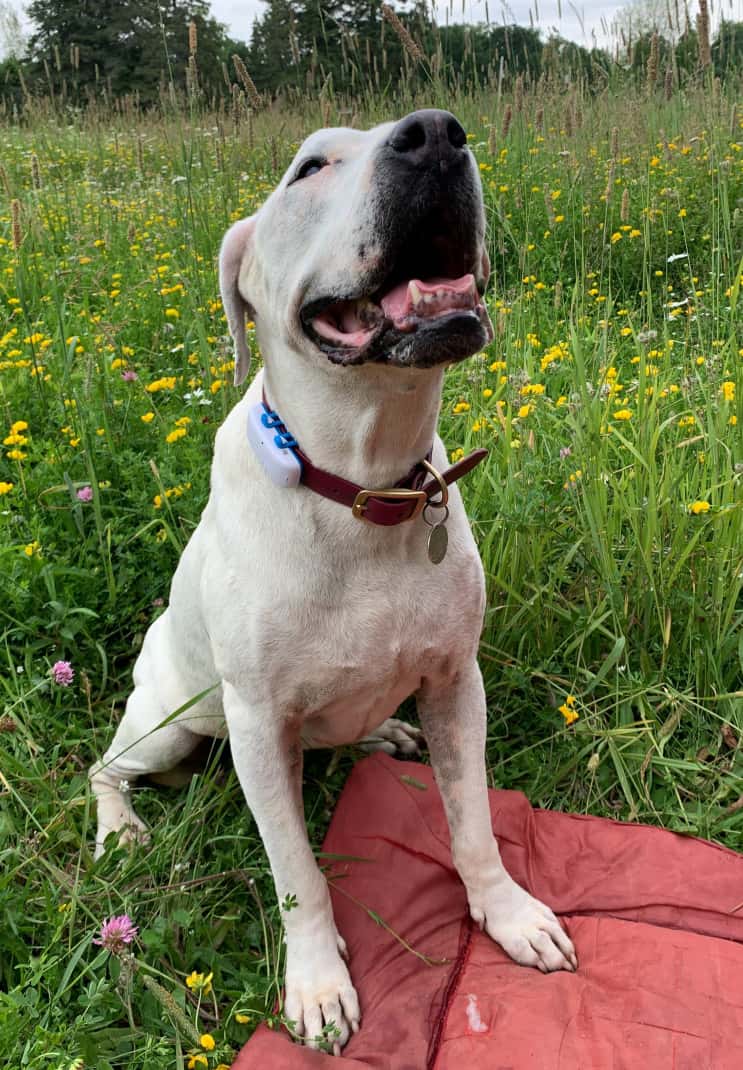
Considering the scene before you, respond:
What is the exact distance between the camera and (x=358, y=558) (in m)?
1.68

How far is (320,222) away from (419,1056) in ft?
5.24

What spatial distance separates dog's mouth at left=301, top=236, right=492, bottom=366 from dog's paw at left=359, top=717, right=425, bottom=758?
1358 mm

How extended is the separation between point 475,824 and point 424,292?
3.80 ft

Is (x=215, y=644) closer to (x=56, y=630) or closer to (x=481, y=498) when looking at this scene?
(x=56, y=630)

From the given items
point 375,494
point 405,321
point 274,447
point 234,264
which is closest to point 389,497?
point 375,494

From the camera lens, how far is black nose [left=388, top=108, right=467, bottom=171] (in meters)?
1.34

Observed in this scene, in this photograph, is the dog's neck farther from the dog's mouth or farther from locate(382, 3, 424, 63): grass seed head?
locate(382, 3, 424, 63): grass seed head

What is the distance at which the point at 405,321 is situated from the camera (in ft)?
4.53

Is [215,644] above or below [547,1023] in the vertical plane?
above

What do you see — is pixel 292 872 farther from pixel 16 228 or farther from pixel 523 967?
pixel 16 228

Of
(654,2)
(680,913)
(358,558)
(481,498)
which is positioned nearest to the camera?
(358,558)

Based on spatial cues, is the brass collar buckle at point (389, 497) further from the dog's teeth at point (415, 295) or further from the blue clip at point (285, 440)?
the dog's teeth at point (415, 295)

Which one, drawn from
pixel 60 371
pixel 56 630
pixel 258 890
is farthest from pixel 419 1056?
pixel 60 371

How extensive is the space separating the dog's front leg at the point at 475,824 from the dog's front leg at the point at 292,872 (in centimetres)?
33
